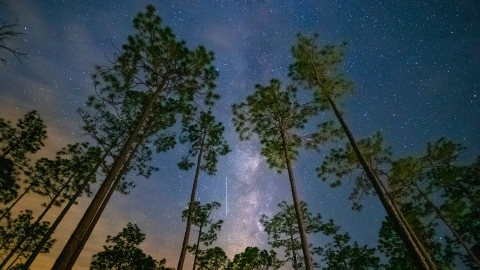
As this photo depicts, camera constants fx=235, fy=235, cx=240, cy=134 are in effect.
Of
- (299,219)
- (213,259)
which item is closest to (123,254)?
(213,259)

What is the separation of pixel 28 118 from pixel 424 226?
129 feet

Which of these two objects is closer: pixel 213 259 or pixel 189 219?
pixel 189 219

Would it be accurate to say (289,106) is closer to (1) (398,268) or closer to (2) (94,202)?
(2) (94,202)

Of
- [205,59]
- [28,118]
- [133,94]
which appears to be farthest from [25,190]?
[205,59]

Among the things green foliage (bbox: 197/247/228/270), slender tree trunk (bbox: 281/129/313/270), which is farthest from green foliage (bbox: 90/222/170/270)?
slender tree trunk (bbox: 281/129/313/270)

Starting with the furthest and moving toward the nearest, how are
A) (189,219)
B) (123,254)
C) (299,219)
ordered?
(123,254)
(189,219)
(299,219)

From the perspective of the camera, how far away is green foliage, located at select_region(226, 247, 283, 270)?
109 ft

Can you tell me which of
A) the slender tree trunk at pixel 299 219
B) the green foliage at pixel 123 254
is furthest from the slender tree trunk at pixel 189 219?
the green foliage at pixel 123 254

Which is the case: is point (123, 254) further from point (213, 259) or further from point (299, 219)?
point (299, 219)

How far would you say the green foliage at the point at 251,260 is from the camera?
3331 cm

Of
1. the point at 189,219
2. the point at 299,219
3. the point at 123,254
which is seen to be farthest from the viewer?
the point at 123,254

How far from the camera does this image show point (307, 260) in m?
12.5

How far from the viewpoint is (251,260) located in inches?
1342

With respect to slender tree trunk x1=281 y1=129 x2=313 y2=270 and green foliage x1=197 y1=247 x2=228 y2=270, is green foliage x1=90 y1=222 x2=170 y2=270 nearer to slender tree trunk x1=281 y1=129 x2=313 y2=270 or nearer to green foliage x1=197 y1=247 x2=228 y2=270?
green foliage x1=197 y1=247 x2=228 y2=270
